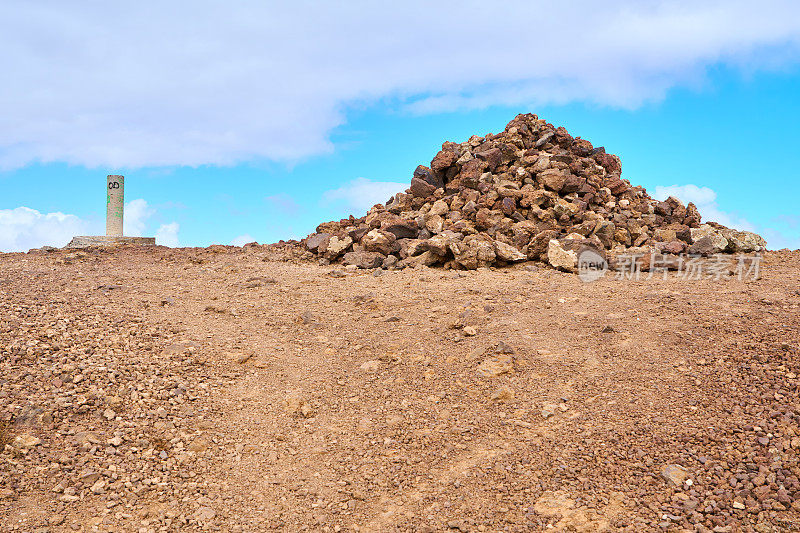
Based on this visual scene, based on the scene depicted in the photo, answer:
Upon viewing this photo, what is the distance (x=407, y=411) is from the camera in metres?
6.43

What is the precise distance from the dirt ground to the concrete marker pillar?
800 centimetres

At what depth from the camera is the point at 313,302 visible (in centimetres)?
973

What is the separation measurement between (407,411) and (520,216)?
7766 millimetres

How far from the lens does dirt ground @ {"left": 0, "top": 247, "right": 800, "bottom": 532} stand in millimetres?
4938

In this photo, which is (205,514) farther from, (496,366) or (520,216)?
(520,216)

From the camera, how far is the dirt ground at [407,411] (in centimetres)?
494

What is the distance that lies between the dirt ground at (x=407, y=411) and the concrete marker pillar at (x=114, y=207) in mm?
8004

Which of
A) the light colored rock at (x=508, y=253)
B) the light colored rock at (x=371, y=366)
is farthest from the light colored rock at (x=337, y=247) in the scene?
the light colored rock at (x=371, y=366)

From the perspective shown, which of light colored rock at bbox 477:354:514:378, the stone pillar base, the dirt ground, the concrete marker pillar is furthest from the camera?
the concrete marker pillar

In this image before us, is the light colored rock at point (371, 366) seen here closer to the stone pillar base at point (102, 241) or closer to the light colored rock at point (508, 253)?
the light colored rock at point (508, 253)

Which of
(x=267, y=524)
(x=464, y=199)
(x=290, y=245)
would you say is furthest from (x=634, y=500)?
(x=290, y=245)

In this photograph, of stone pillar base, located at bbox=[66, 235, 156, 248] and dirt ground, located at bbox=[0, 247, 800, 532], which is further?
stone pillar base, located at bbox=[66, 235, 156, 248]
